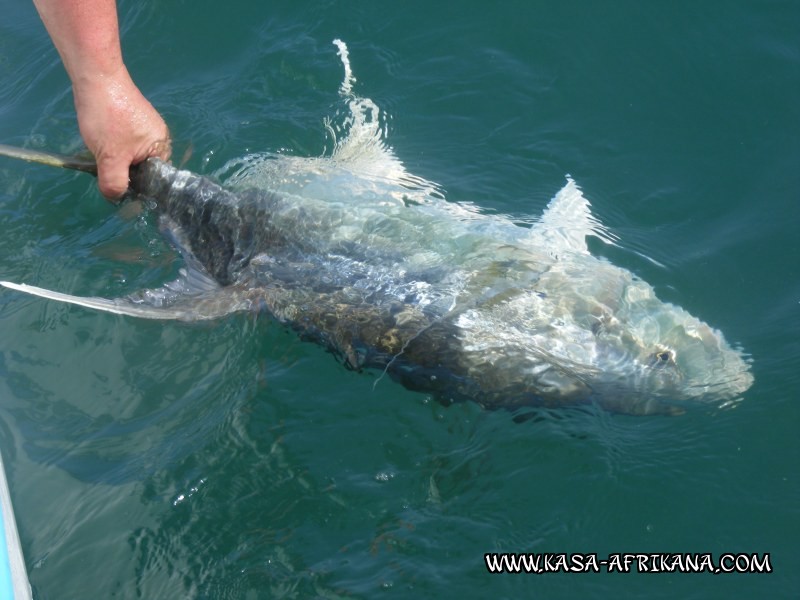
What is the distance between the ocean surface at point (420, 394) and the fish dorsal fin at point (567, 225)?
15cm

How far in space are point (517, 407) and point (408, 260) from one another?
1.06 metres

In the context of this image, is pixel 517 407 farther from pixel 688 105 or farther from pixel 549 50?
pixel 549 50

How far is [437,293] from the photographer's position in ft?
14.2

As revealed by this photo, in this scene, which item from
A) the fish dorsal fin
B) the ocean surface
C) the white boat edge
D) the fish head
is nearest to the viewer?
the white boat edge

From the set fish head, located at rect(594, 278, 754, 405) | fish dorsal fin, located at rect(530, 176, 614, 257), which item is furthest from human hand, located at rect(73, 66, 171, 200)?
fish head, located at rect(594, 278, 754, 405)

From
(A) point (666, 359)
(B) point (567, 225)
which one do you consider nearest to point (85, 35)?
(B) point (567, 225)

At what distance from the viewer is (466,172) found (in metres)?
5.70

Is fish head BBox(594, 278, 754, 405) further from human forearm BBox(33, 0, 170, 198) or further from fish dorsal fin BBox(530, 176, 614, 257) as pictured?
human forearm BBox(33, 0, 170, 198)

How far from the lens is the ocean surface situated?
3953 mm

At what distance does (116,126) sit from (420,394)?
2554 millimetres

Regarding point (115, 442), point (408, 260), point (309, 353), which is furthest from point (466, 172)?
point (115, 442)

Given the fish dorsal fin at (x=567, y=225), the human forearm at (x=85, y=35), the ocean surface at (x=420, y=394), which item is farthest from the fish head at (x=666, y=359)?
the human forearm at (x=85, y=35)

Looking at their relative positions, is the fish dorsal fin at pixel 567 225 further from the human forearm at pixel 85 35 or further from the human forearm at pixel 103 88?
the human forearm at pixel 85 35

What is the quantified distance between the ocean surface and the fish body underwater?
168 mm
